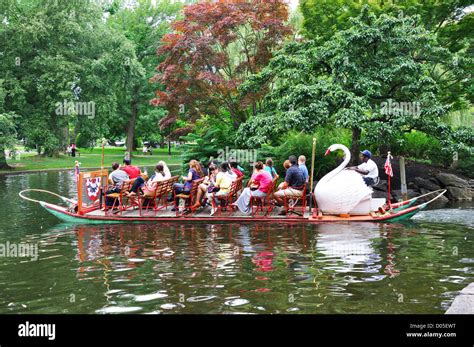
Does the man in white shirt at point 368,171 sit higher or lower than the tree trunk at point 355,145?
lower

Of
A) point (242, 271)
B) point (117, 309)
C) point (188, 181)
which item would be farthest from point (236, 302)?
point (188, 181)

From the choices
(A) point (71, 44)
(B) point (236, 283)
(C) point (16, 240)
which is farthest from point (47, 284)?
(A) point (71, 44)

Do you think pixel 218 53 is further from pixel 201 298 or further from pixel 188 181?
pixel 201 298

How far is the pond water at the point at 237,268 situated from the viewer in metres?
8.54

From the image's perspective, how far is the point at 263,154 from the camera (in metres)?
25.8

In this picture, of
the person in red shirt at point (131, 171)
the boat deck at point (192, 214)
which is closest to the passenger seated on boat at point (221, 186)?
the boat deck at point (192, 214)

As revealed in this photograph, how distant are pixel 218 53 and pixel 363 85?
8361mm

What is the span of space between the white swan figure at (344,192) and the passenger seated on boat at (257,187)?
4.95 feet

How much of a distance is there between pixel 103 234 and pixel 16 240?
6.94 feet

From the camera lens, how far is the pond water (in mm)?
8539

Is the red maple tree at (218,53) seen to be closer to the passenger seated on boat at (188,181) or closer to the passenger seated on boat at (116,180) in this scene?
the passenger seated on boat at (188,181)

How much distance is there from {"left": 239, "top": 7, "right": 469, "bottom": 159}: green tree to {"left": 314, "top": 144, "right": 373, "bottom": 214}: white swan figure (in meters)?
5.14

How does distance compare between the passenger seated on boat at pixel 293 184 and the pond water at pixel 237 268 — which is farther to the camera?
the passenger seated on boat at pixel 293 184
